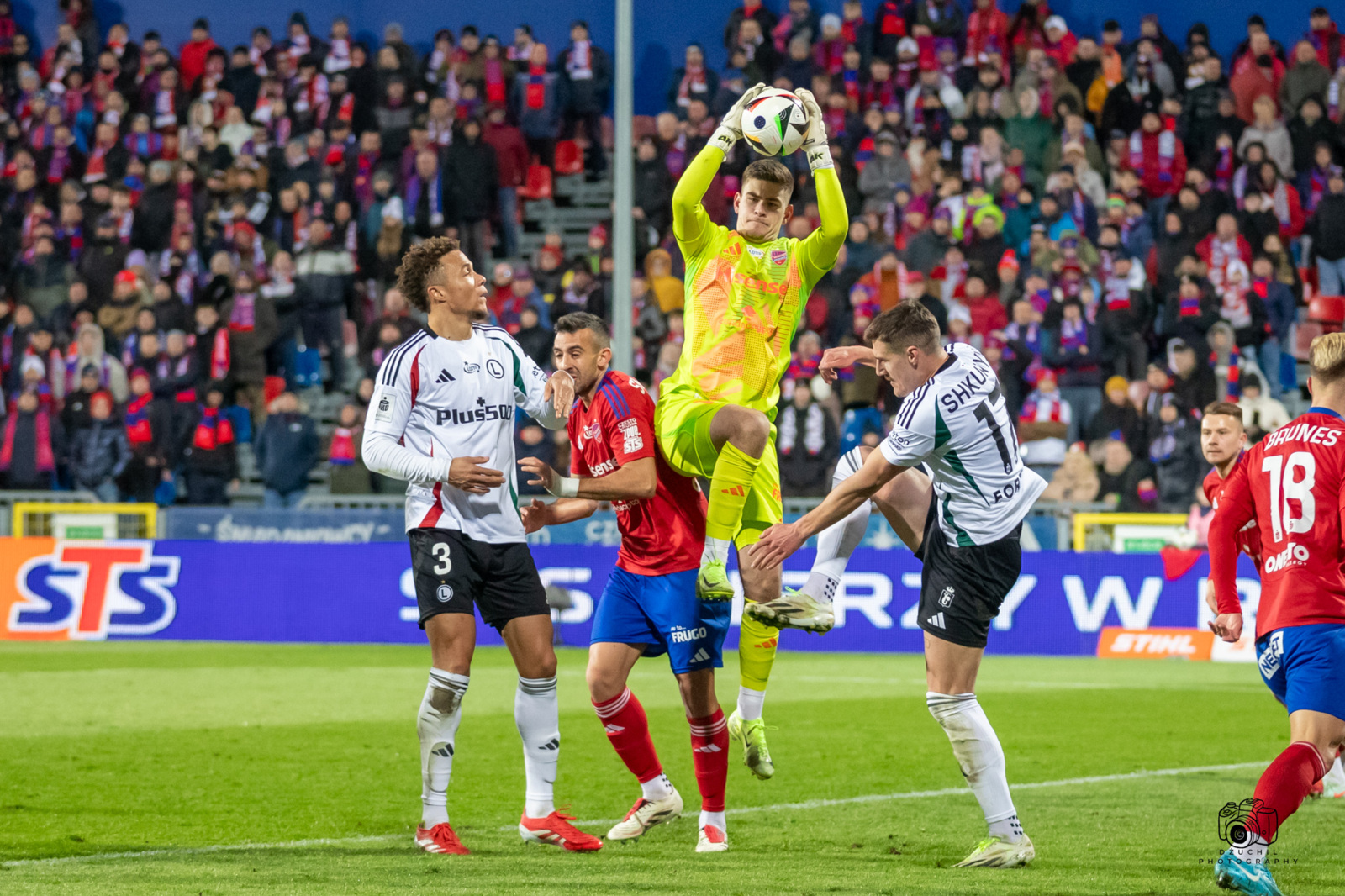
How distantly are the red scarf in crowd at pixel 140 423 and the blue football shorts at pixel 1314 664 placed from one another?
15.8 meters

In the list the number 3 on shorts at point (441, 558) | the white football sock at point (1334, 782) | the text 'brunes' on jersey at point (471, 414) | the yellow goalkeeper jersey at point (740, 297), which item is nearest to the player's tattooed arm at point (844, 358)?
the yellow goalkeeper jersey at point (740, 297)

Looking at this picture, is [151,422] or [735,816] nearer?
[735,816]

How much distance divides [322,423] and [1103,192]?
10394mm

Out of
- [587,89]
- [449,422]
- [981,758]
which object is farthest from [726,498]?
[587,89]

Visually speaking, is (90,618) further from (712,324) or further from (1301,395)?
(1301,395)

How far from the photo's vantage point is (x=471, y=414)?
6.68 meters

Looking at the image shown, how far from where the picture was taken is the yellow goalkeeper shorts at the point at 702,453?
23.0 ft

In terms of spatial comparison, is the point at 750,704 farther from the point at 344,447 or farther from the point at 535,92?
the point at 535,92

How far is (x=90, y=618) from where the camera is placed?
54.4 feet

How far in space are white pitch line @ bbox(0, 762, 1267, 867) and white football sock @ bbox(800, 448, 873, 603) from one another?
52.3 inches

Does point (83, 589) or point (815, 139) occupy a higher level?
point (815, 139)

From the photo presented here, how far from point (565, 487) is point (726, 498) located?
729mm

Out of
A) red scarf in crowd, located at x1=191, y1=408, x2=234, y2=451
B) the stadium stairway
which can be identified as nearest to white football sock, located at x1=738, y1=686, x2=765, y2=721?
red scarf in crowd, located at x1=191, y1=408, x2=234, y2=451

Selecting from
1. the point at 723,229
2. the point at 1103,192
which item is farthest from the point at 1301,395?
the point at 723,229
